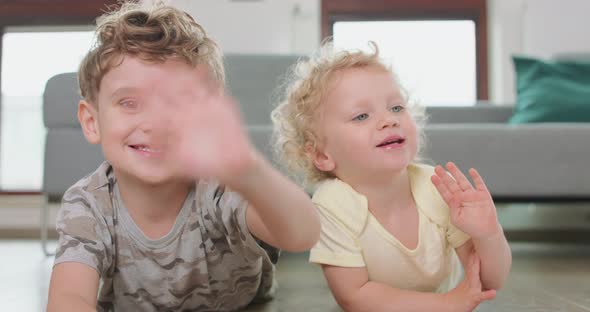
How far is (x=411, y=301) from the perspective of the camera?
915 millimetres

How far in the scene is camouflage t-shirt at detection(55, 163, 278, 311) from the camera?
0.88 m

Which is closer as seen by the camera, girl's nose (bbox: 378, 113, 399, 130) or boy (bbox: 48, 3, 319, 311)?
boy (bbox: 48, 3, 319, 311)

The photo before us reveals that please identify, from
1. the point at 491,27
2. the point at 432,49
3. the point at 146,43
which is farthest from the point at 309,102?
the point at 491,27

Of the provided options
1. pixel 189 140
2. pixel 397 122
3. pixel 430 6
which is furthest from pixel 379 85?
pixel 430 6

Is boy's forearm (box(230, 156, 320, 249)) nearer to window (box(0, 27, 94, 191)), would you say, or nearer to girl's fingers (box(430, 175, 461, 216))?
girl's fingers (box(430, 175, 461, 216))

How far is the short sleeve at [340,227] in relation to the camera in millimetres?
977

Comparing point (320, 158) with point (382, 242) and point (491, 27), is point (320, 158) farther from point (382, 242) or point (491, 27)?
point (491, 27)

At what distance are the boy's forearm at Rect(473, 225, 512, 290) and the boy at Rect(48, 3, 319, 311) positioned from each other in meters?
0.32

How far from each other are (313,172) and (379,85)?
215 millimetres

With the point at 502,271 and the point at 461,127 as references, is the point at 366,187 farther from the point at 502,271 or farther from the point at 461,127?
the point at 461,127

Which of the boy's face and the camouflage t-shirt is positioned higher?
the boy's face

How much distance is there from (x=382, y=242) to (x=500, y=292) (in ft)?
1.10

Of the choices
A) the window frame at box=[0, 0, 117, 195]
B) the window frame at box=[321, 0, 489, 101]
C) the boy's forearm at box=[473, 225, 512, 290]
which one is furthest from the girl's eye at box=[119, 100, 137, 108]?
the window frame at box=[0, 0, 117, 195]

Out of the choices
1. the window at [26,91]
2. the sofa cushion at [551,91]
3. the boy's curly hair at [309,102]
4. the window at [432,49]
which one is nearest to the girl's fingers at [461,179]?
the boy's curly hair at [309,102]
